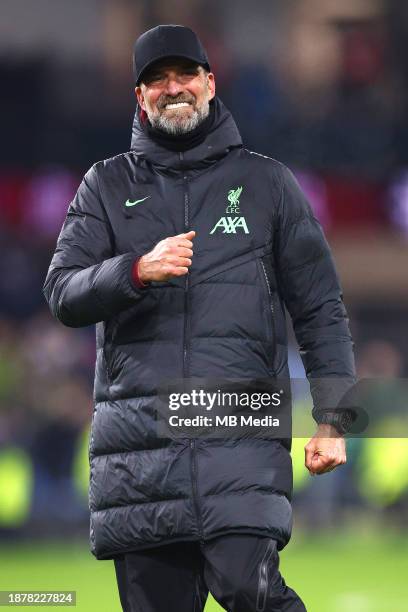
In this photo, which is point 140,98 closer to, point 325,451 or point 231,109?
point 325,451

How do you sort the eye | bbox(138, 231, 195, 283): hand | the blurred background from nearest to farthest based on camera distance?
1. bbox(138, 231, 195, 283): hand
2. the eye
3. the blurred background

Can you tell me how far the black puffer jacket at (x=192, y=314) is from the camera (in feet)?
13.3

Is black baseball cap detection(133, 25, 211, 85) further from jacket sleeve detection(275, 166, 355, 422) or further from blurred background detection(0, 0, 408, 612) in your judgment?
blurred background detection(0, 0, 408, 612)

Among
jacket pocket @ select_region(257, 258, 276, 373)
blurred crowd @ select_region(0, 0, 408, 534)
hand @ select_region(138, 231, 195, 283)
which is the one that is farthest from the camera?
blurred crowd @ select_region(0, 0, 408, 534)

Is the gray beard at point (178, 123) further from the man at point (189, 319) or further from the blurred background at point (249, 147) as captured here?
the blurred background at point (249, 147)

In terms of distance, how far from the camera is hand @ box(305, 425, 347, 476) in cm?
412

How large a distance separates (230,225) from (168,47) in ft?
1.67

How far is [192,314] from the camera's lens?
13.6ft

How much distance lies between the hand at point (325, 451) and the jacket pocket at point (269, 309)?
21 cm

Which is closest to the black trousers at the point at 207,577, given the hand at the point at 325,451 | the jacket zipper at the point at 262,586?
the jacket zipper at the point at 262,586

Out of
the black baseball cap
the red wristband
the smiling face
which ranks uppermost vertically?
the black baseball cap

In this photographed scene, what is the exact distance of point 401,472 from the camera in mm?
11469

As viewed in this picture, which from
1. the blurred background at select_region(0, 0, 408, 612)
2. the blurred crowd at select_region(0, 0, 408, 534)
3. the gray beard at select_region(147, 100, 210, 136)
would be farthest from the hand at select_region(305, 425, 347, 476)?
the blurred crowd at select_region(0, 0, 408, 534)

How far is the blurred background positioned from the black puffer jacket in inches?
227
